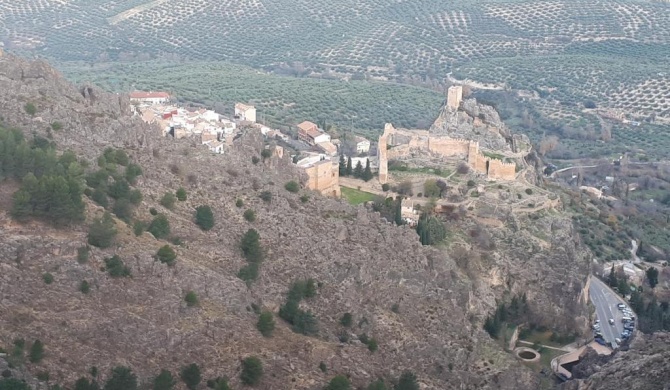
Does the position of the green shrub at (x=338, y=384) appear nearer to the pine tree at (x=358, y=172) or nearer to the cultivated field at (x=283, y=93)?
the pine tree at (x=358, y=172)

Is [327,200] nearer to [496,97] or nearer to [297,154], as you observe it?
[297,154]

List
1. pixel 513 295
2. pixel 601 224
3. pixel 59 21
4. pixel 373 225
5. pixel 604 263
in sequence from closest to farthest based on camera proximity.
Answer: pixel 373 225
pixel 513 295
pixel 604 263
pixel 601 224
pixel 59 21

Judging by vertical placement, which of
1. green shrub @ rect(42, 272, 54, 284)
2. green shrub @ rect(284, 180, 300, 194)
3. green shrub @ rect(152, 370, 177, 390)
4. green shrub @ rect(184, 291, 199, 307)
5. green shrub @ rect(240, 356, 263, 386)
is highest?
green shrub @ rect(42, 272, 54, 284)

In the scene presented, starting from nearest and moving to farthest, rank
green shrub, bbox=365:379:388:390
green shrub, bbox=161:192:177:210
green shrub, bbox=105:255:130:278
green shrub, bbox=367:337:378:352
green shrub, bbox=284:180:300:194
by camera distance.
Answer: green shrub, bbox=105:255:130:278, green shrub, bbox=365:379:388:390, green shrub, bbox=367:337:378:352, green shrub, bbox=161:192:177:210, green shrub, bbox=284:180:300:194

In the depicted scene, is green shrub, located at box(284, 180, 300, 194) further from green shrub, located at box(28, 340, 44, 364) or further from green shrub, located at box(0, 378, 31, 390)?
green shrub, located at box(0, 378, 31, 390)

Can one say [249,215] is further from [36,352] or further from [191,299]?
[36,352]

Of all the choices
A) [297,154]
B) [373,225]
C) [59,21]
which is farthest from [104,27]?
[373,225]

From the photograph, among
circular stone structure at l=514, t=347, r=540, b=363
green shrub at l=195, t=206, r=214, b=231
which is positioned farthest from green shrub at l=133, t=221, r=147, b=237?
circular stone structure at l=514, t=347, r=540, b=363

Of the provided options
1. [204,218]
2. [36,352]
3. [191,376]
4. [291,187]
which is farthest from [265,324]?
[291,187]
